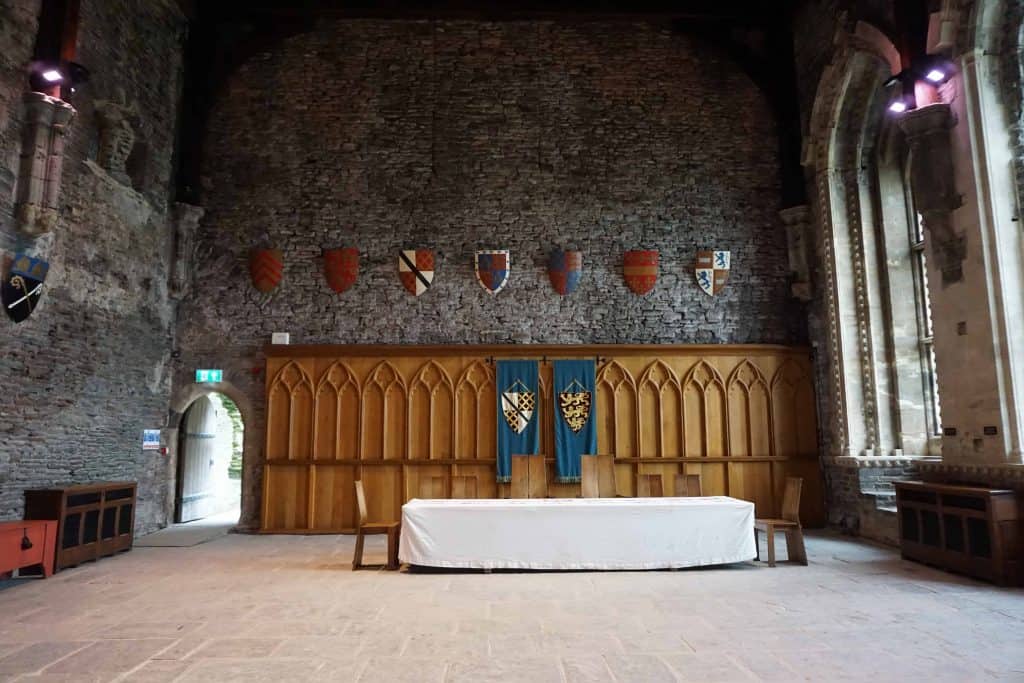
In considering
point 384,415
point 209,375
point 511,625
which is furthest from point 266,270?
point 511,625

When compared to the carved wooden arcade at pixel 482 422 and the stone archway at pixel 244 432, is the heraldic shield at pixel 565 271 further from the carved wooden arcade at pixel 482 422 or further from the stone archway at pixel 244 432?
the stone archway at pixel 244 432

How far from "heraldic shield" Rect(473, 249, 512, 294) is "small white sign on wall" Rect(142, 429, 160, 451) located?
4738 millimetres

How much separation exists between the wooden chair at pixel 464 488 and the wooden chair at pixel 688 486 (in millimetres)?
2181

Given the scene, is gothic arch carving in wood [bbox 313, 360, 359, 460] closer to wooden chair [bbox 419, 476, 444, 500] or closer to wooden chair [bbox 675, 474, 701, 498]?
wooden chair [bbox 419, 476, 444, 500]

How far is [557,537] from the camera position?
587 cm

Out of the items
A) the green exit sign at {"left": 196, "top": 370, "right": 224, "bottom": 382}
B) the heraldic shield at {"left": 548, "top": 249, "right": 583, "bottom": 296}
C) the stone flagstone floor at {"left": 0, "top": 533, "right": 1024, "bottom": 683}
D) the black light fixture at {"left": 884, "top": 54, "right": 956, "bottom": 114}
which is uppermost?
the black light fixture at {"left": 884, "top": 54, "right": 956, "bottom": 114}

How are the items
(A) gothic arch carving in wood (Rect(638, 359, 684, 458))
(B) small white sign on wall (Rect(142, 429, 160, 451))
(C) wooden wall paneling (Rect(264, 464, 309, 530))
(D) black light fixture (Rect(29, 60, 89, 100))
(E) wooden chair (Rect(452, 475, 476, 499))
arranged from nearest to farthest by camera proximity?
(D) black light fixture (Rect(29, 60, 89, 100)) < (E) wooden chair (Rect(452, 475, 476, 499)) < (B) small white sign on wall (Rect(142, 429, 160, 451)) < (C) wooden wall paneling (Rect(264, 464, 309, 530)) < (A) gothic arch carving in wood (Rect(638, 359, 684, 458))

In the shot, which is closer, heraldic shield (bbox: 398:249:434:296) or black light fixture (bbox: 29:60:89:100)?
black light fixture (bbox: 29:60:89:100)

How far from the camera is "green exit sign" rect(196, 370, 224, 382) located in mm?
8992

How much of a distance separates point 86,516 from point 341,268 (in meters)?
4.25

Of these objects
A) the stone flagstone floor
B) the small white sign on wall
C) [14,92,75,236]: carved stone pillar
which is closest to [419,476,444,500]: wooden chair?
the stone flagstone floor

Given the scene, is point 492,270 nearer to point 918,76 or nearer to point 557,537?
point 557,537

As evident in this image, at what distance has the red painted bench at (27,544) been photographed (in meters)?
5.25

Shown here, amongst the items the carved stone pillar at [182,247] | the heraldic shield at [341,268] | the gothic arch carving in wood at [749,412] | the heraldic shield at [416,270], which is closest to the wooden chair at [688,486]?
the gothic arch carving in wood at [749,412]
